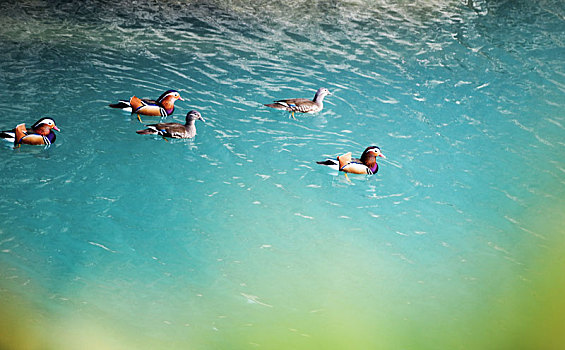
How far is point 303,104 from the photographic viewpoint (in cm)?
654

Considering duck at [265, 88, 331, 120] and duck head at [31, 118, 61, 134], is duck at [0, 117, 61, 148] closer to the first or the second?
duck head at [31, 118, 61, 134]

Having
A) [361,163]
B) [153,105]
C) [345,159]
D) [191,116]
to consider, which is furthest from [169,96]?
[361,163]

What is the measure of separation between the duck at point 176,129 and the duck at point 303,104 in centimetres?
96

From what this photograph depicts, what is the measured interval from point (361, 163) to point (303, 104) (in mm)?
1312

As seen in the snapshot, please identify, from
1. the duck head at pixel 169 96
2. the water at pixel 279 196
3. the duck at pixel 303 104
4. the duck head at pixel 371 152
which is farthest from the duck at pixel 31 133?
the duck head at pixel 371 152

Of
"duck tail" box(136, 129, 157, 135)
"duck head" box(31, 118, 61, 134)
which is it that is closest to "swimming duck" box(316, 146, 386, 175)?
"duck tail" box(136, 129, 157, 135)

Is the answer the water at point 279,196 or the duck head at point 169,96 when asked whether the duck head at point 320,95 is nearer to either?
the water at point 279,196

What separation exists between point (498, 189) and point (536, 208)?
0.38 metres

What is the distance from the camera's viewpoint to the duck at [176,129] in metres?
5.93

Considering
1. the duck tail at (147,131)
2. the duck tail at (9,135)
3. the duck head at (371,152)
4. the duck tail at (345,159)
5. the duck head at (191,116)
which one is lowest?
the duck tail at (9,135)

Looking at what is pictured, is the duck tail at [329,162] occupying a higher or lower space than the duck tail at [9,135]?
higher

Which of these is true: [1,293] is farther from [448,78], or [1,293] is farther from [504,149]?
[448,78]

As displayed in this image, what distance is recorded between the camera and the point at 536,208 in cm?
519

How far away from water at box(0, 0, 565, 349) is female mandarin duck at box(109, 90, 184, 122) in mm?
150
